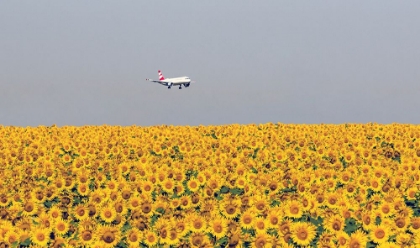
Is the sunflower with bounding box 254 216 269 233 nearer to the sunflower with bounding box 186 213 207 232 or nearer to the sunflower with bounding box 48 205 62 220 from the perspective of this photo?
the sunflower with bounding box 186 213 207 232

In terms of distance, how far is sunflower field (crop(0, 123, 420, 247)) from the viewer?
9.30 m

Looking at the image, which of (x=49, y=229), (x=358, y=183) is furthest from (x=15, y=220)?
(x=358, y=183)

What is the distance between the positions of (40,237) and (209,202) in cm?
327

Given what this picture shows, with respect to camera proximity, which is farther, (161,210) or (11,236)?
(161,210)

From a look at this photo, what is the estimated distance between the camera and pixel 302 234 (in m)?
9.18

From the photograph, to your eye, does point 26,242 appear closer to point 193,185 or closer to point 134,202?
point 134,202

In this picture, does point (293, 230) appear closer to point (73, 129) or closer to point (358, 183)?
point (358, 183)

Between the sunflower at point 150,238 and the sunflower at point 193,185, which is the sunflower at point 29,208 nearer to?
the sunflower at point 150,238

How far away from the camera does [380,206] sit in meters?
10.7

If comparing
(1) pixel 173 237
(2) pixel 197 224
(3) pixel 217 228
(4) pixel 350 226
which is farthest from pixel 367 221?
(1) pixel 173 237

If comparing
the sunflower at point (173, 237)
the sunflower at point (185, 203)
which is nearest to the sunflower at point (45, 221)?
the sunflower at point (173, 237)

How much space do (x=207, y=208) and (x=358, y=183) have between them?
497 centimetres

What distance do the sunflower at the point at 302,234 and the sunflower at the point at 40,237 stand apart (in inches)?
167

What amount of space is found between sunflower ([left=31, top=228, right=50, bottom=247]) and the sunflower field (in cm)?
2
